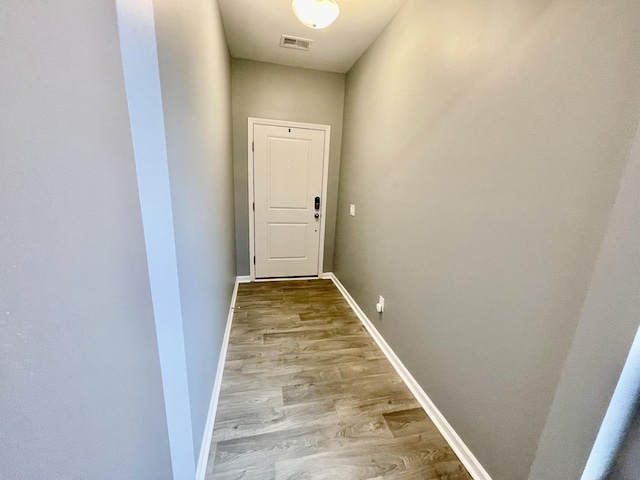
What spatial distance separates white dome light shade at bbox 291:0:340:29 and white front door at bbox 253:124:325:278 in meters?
1.35

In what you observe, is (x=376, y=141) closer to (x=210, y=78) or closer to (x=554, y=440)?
(x=210, y=78)

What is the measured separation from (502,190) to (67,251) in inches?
56.4

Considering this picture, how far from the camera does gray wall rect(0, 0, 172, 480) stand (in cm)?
31

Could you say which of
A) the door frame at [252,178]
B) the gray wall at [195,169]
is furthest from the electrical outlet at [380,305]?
the door frame at [252,178]

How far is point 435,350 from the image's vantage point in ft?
4.97

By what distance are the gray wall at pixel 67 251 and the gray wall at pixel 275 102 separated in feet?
8.60

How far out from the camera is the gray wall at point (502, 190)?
80 centimetres

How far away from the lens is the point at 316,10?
1724 millimetres

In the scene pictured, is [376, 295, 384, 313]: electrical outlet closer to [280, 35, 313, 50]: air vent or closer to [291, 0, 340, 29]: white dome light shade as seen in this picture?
[291, 0, 340, 29]: white dome light shade

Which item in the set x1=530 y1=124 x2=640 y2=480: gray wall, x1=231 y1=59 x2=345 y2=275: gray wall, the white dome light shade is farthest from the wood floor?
the white dome light shade

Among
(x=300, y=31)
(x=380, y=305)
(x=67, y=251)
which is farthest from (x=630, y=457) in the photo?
(x=300, y=31)

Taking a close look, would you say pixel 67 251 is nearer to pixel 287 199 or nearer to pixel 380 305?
pixel 380 305

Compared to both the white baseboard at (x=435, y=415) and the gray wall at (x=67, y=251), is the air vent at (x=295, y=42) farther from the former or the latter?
the white baseboard at (x=435, y=415)

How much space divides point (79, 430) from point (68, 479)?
0.21ft
